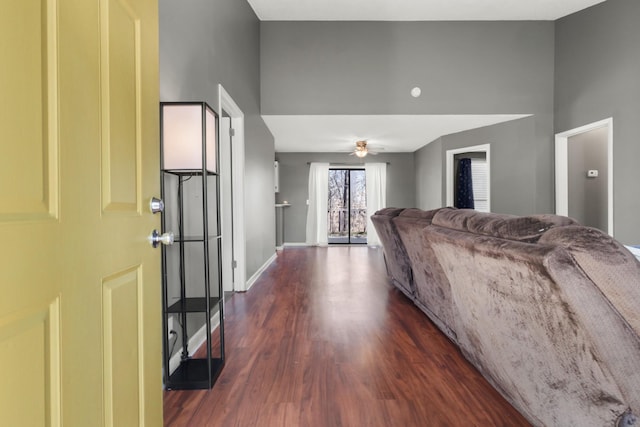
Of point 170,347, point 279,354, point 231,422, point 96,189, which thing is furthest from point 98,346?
point 279,354

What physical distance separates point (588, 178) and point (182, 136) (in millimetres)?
5660

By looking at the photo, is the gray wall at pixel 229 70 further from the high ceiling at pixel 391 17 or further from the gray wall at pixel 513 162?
the gray wall at pixel 513 162

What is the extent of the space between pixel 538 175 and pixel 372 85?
2831 millimetres

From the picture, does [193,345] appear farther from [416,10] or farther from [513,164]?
[513,164]

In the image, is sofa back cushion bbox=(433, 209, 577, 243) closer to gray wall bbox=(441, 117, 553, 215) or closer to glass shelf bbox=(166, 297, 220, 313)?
glass shelf bbox=(166, 297, 220, 313)

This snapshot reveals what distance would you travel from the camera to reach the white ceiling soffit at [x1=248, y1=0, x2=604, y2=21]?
4254 millimetres

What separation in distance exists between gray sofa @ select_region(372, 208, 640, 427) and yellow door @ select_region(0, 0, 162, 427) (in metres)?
1.22

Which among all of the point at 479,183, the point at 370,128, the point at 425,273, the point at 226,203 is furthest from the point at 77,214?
the point at 479,183

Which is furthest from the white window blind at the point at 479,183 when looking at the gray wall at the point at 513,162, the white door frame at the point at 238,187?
the white door frame at the point at 238,187

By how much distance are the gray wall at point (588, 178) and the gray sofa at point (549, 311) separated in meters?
4.30

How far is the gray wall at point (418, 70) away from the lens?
472 centimetres

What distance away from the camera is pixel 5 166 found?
1.74ft

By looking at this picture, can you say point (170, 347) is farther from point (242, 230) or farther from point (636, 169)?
point (636, 169)

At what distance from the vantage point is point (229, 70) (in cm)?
312
